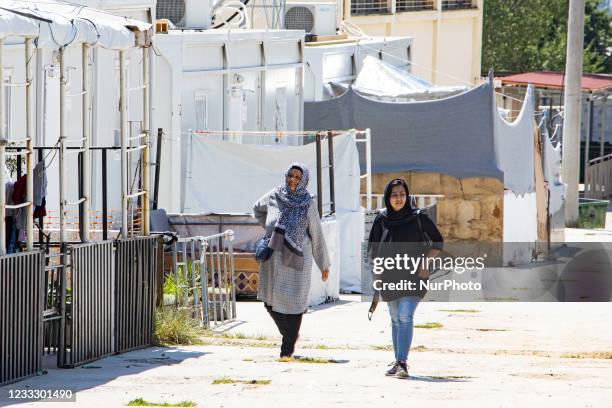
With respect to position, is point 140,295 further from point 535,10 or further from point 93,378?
point 535,10

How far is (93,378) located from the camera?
8992 millimetres

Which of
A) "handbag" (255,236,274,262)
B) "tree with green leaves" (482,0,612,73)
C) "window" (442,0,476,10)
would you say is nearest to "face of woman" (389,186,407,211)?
"handbag" (255,236,274,262)

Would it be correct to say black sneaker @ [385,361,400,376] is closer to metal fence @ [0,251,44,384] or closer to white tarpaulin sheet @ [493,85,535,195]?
metal fence @ [0,251,44,384]

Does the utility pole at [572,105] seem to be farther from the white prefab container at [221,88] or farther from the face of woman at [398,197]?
the face of woman at [398,197]

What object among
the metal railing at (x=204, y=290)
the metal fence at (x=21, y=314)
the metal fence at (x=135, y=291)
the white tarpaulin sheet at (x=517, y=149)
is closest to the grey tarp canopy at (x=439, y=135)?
the white tarpaulin sheet at (x=517, y=149)

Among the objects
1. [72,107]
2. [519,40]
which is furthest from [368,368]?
[519,40]

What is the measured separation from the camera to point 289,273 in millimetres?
10164

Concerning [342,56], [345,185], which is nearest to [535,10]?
[342,56]

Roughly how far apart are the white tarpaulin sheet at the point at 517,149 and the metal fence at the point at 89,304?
35.4ft

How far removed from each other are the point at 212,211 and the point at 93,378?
875 centimetres

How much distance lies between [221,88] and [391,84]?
186 inches

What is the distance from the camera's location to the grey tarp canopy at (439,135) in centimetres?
1977

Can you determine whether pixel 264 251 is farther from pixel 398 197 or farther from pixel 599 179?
pixel 599 179

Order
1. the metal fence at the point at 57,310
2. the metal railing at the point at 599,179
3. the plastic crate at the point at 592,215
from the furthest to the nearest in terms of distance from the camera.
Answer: the metal railing at the point at 599,179 → the plastic crate at the point at 592,215 → the metal fence at the point at 57,310
